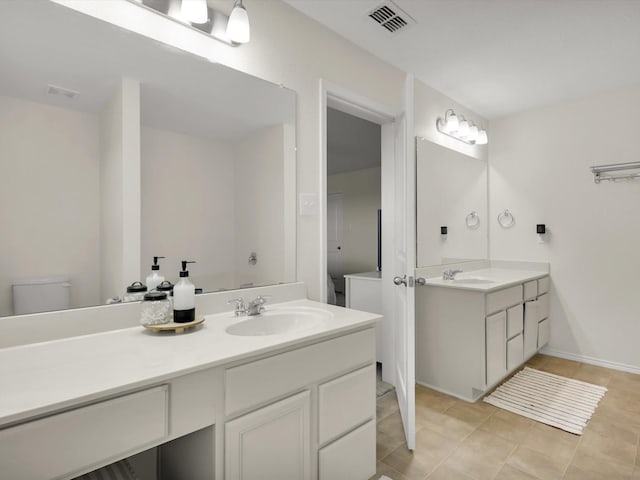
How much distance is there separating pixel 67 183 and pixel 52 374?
67cm

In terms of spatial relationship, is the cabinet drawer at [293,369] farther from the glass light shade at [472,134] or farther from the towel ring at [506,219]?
the towel ring at [506,219]

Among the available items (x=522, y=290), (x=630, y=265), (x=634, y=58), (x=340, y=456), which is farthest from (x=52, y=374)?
(x=630, y=265)

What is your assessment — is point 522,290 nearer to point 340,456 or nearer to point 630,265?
point 630,265

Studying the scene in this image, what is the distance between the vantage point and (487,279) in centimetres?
295

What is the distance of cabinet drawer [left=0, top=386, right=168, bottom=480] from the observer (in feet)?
2.44

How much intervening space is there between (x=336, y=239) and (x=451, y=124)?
3169 mm

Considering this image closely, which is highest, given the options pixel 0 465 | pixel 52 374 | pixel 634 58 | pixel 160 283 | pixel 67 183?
pixel 634 58

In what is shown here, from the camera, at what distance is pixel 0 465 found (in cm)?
72

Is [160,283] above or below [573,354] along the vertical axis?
above

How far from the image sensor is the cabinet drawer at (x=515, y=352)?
270 centimetres

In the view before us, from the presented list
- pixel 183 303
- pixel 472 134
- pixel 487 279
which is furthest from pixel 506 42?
pixel 183 303

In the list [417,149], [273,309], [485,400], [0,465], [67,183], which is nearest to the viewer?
[0,465]

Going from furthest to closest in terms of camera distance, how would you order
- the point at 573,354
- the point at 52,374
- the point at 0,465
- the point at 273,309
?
1. the point at 573,354
2. the point at 273,309
3. the point at 52,374
4. the point at 0,465

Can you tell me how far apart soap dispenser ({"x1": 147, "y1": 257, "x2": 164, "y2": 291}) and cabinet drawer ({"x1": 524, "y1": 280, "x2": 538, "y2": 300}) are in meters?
2.82
